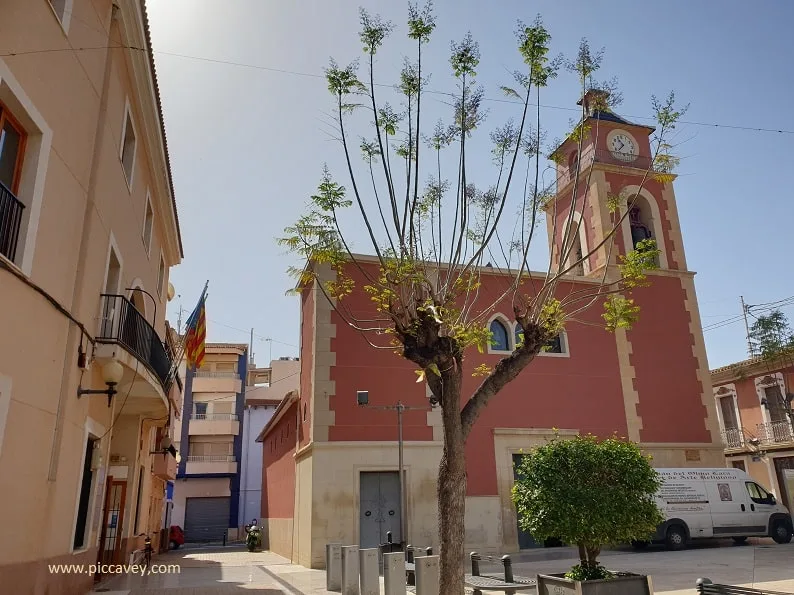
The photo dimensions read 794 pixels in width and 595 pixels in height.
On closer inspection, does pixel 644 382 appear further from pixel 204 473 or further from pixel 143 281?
pixel 204 473

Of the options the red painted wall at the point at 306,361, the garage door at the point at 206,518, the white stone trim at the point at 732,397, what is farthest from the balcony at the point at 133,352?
the garage door at the point at 206,518

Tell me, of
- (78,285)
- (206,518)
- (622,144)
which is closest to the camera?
(78,285)

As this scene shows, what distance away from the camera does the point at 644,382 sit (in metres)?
19.2

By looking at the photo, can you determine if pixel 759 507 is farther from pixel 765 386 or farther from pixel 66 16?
pixel 66 16

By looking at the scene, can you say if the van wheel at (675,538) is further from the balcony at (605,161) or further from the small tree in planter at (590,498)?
the balcony at (605,161)

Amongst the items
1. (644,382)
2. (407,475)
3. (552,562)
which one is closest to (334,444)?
(407,475)

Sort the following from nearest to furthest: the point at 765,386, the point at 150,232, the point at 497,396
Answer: the point at 150,232 < the point at 497,396 < the point at 765,386

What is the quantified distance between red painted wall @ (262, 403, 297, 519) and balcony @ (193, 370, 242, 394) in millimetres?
11992

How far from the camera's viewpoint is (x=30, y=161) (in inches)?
278

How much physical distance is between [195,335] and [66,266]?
226 inches

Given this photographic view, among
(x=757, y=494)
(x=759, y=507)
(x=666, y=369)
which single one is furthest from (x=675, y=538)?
(x=666, y=369)

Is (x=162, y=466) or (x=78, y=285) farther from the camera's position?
(x=162, y=466)

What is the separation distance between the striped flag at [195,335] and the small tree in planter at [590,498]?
8.11 meters

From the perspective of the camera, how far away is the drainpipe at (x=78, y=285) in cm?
773
